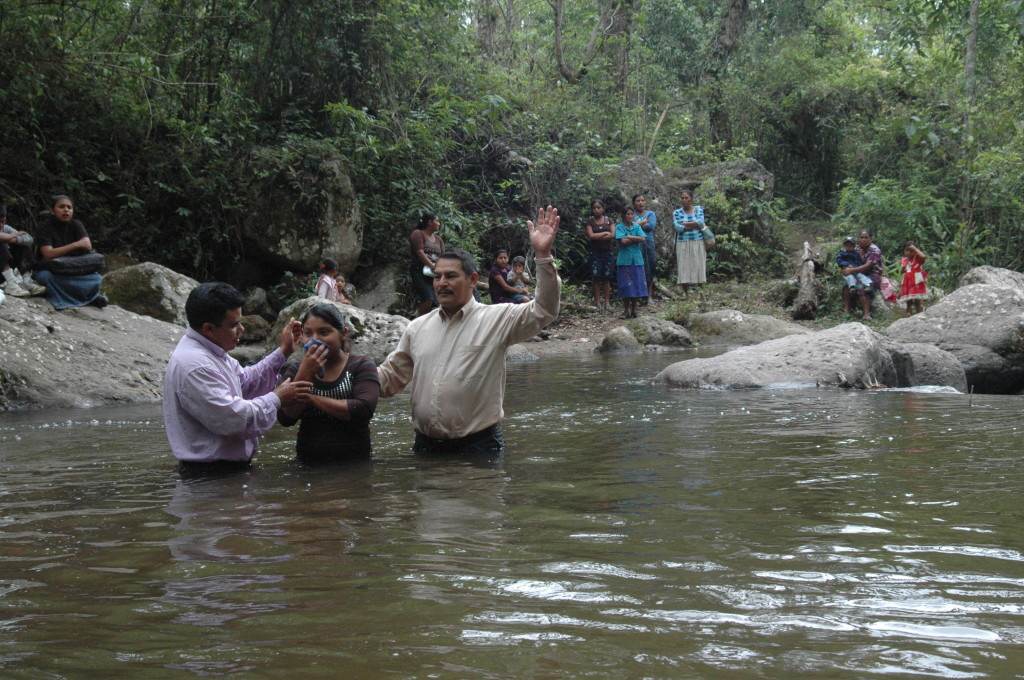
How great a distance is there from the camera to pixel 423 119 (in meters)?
18.3

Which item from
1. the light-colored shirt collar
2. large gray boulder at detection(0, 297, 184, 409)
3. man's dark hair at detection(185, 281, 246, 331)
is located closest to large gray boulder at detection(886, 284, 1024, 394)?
the light-colored shirt collar

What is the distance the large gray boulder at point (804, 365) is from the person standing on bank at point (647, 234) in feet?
28.4

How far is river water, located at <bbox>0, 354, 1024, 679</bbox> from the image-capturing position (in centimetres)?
244

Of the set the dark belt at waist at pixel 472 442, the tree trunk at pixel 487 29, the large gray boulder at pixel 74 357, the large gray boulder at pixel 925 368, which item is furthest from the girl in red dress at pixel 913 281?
the tree trunk at pixel 487 29

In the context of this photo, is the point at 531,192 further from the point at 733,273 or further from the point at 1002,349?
the point at 1002,349

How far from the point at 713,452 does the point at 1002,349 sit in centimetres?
636

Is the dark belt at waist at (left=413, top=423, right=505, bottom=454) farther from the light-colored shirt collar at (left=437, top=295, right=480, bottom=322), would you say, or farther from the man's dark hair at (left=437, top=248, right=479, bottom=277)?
the man's dark hair at (left=437, top=248, right=479, bottom=277)

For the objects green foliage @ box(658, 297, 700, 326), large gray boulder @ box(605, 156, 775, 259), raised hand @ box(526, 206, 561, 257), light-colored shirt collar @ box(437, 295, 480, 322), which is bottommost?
green foliage @ box(658, 297, 700, 326)

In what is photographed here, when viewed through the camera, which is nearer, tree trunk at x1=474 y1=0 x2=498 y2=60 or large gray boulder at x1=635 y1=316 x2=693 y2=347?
large gray boulder at x1=635 y1=316 x2=693 y2=347

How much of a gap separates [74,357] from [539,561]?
784 centimetres

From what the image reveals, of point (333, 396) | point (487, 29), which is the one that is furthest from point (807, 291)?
point (333, 396)

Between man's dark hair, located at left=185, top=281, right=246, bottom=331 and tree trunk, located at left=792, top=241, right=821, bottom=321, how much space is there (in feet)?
48.8

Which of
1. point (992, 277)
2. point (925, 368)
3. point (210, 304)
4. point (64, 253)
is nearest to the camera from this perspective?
point (210, 304)

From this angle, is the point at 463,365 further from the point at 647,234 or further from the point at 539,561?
the point at 647,234
